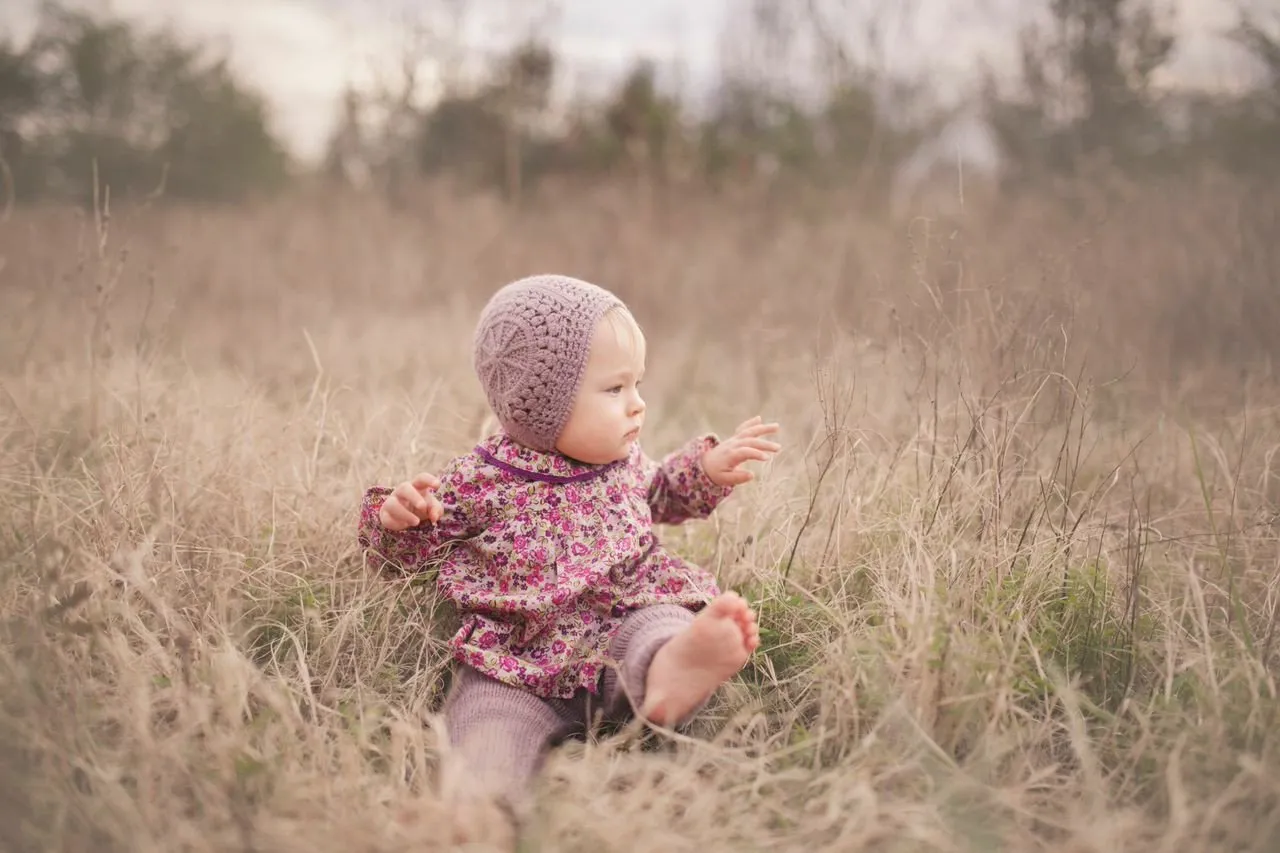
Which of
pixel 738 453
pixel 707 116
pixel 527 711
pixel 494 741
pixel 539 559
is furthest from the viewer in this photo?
pixel 707 116

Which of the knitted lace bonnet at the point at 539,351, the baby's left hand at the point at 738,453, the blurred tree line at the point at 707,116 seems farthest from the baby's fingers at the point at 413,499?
the blurred tree line at the point at 707,116

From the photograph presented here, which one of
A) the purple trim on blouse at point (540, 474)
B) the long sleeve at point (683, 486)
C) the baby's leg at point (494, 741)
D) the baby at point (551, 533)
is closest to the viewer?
the baby's leg at point (494, 741)

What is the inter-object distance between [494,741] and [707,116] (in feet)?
25.2

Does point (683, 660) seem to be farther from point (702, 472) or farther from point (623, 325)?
point (623, 325)

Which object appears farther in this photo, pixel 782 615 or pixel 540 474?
pixel 782 615

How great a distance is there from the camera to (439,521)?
2.00m

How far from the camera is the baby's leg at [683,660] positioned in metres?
1.66

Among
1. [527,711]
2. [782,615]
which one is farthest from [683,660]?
[782,615]

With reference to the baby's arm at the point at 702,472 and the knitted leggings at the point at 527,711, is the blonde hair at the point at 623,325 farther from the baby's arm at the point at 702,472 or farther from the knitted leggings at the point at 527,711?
the knitted leggings at the point at 527,711

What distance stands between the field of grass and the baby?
132mm

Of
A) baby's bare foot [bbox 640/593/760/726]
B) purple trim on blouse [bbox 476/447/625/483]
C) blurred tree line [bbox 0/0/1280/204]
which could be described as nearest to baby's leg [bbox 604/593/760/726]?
baby's bare foot [bbox 640/593/760/726]

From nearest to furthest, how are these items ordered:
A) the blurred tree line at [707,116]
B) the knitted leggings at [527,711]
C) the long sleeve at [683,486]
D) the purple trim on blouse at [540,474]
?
the knitted leggings at [527,711]
the purple trim on blouse at [540,474]
the long sleeve at [683,486]
the blurred tree line at [707,116]

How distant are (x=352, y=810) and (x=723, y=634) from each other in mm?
688

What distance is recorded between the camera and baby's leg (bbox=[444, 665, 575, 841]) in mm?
1486
